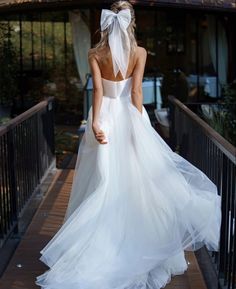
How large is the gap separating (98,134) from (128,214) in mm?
588

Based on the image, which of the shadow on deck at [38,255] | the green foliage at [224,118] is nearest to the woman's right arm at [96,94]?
the shadow on deck at [38,255]

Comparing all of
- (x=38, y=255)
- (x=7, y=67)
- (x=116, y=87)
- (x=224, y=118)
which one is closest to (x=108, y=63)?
(x=116, y=87)

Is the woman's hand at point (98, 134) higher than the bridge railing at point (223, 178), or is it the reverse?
the woman's hand at point (98, 134)

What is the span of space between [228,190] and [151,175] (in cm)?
70

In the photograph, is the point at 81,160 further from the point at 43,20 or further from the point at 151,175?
the point at 43,20

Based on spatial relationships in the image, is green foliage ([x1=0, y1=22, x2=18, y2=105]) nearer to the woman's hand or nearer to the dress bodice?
the dress bodice

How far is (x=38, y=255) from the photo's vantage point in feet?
15.8

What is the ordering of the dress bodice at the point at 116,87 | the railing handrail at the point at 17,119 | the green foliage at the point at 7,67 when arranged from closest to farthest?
the dress bodice at the point at 116,87 < the railing handrail at the point at 17,119 < the green foliage at the point at 7,67

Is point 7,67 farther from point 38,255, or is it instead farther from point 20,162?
point 38,255

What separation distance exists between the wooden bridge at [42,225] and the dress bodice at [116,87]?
71cm

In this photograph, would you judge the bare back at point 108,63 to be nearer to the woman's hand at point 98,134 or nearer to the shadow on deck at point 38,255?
the woman's hand at point 98,134

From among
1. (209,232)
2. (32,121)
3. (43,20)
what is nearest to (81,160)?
(209,232)

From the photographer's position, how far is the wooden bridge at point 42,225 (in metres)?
3.71

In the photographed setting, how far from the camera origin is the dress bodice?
4215mm
